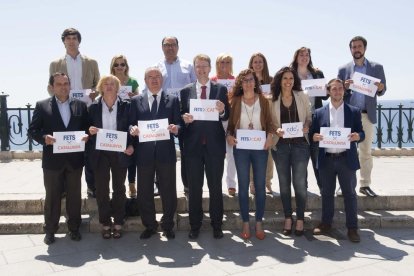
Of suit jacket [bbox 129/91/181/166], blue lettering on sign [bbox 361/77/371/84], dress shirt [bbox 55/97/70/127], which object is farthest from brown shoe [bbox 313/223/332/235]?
dress shirt [bbox 55/97/70/127]

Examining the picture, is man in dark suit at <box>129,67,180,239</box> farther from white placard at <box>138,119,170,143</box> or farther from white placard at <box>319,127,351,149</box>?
white placard at <box>319,127,351,149</box>

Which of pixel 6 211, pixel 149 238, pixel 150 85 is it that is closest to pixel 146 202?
pixel 149 238

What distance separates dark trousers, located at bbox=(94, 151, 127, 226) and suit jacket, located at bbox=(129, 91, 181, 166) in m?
0.32

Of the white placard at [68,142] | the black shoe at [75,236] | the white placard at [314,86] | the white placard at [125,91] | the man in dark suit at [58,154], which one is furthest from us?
the white placard at [125,91]

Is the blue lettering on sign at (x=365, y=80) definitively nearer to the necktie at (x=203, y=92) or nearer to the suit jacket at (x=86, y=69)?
the necktie at (x=203, y=92)

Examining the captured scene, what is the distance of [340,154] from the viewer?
208 inches

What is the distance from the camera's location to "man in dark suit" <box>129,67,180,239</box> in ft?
17.2

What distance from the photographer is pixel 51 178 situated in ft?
17.2

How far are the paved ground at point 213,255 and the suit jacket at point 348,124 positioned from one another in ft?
3.39

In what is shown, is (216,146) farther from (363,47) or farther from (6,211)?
(6,211)

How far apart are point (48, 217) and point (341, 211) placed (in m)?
4.26

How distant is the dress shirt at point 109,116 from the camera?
5297mm

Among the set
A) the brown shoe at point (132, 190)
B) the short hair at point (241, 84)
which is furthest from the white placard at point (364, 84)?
the brown shoe at point (132, 190)

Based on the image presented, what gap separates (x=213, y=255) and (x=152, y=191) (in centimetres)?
118
